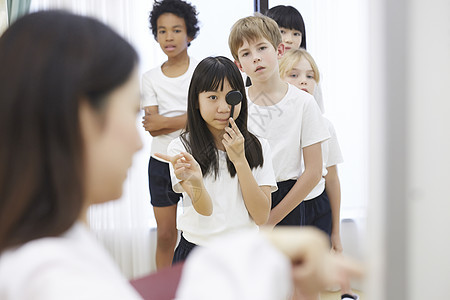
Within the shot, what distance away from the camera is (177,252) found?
105cm

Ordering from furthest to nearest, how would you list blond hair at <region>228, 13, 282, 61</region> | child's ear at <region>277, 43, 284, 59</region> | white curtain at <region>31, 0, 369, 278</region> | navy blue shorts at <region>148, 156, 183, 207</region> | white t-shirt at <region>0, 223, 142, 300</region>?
white curtain at <region>31, 0, 369, 278</region> → navy blue shorts at <region>148, 156, 183, 207</region> → child's ear at <region>277, 43, 284, 59</region> → blond hair at <region>228, 13, 282, 61</region> → white t-shirt at <region>0, 223, 142, 300</region>

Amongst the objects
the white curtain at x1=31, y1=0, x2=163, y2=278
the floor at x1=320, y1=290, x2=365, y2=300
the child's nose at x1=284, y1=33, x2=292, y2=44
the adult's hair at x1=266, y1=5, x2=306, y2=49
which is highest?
the adult's hair at x1=266, y1=5, x2=306, y2=49

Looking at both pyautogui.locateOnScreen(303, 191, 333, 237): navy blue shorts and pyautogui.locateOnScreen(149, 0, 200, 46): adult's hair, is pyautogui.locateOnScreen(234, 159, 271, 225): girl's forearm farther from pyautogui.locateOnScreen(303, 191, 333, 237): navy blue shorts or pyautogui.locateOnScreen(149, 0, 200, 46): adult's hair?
pyautogui.locateOnScreen(149, 0, 200, 46): adult's hair

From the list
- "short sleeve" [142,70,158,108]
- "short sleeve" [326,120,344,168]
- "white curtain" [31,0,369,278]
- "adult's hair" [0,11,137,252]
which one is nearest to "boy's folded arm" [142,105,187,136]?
"short sleeve" [142,70,158,108]

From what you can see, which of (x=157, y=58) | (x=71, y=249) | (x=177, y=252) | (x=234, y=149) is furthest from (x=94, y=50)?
(x=157, y=58)

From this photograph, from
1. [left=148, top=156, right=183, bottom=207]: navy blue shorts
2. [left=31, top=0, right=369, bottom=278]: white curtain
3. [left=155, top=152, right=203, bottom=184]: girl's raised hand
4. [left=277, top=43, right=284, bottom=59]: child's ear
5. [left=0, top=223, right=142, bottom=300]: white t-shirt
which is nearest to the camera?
[left=0, top=223, right=142, bottom=300]: white t-shirt

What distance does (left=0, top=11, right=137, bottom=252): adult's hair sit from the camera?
0.33 m

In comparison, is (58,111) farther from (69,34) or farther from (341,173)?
(341,173)

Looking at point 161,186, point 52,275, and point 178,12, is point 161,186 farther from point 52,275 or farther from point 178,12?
point 52,275

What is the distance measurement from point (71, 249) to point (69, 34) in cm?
15

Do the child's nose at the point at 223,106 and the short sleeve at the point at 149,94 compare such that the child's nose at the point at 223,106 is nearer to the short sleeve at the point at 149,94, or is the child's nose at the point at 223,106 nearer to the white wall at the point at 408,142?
the short sleeve at the point at 149,94

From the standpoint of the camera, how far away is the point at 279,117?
1.11 m

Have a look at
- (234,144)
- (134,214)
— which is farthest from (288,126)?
(134,214)

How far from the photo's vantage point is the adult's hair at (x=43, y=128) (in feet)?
1.08
